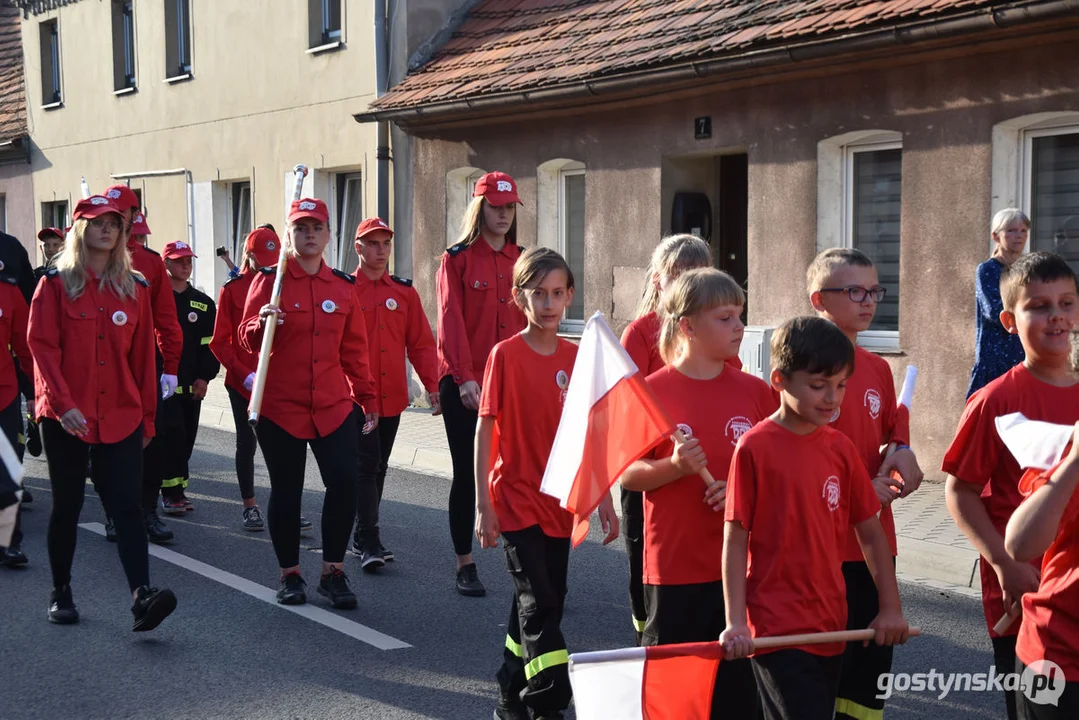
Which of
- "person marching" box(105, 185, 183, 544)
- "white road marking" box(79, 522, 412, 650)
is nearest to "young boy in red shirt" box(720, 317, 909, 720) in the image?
"white road marking" box(79, 522, 412, 650)

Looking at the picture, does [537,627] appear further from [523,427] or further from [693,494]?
[693,494]

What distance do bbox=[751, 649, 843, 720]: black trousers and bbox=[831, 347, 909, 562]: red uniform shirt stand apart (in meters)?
0.79

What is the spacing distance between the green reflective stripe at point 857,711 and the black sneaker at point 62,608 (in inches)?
159

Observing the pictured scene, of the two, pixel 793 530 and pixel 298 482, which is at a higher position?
pixel 793 530

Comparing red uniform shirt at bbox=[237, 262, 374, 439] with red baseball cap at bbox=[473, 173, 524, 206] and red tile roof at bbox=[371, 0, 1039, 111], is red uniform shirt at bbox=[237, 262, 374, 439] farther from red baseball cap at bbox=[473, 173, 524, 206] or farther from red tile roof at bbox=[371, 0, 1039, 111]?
red tile roof at bbox=[371, 0, 1039, 111]

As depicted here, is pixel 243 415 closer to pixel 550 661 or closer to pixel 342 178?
pixel 550 661

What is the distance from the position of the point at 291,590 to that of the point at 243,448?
2312 mm

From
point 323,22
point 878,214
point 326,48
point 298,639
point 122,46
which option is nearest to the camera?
point 298,639

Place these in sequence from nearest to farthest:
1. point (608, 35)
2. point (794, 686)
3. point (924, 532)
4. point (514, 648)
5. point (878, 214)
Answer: point (794, 686)
point (514, 648)
point (924, 532)
point (878, 214)
point (608, 35)

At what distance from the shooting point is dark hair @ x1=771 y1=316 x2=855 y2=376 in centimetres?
359

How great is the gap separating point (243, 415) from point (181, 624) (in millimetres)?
2656

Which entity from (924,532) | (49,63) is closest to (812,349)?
(924,532)

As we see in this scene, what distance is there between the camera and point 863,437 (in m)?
4.41

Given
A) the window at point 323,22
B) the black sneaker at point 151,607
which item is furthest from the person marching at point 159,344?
the window at point 323,22
